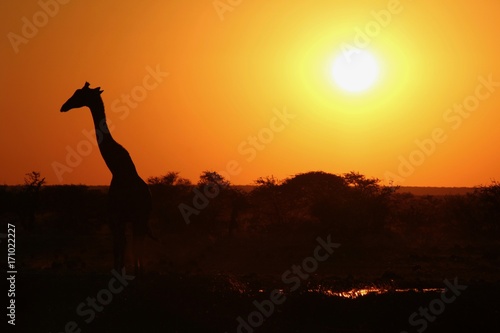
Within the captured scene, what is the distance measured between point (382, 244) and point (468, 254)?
4713 millimetres

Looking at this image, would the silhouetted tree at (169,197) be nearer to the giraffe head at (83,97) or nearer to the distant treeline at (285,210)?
the distant treeline at (285,210)

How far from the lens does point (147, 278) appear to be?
56.2 feet

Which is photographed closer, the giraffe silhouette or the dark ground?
the dark ground

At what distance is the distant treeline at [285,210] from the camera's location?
155ft

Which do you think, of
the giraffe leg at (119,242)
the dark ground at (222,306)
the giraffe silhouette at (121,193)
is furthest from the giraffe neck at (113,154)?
the dark ground at (222,306)

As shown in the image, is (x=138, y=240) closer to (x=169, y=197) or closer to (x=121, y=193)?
(x=121, y=193)

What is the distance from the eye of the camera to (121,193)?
56.7 ft

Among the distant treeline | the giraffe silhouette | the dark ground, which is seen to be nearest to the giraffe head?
the giraffe silhouette

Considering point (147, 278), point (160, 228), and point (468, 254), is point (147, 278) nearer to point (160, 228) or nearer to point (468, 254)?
point (468, 254)

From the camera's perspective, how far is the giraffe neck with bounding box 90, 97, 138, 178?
17.6 meters

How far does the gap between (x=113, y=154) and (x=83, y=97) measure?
5.17 feet

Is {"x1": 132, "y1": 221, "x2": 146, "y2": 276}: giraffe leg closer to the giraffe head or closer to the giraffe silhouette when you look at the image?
the giraffe silhouette

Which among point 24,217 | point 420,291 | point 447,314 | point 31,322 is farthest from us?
point 24,217

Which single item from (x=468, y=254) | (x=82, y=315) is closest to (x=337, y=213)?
(x=468, y=254)
